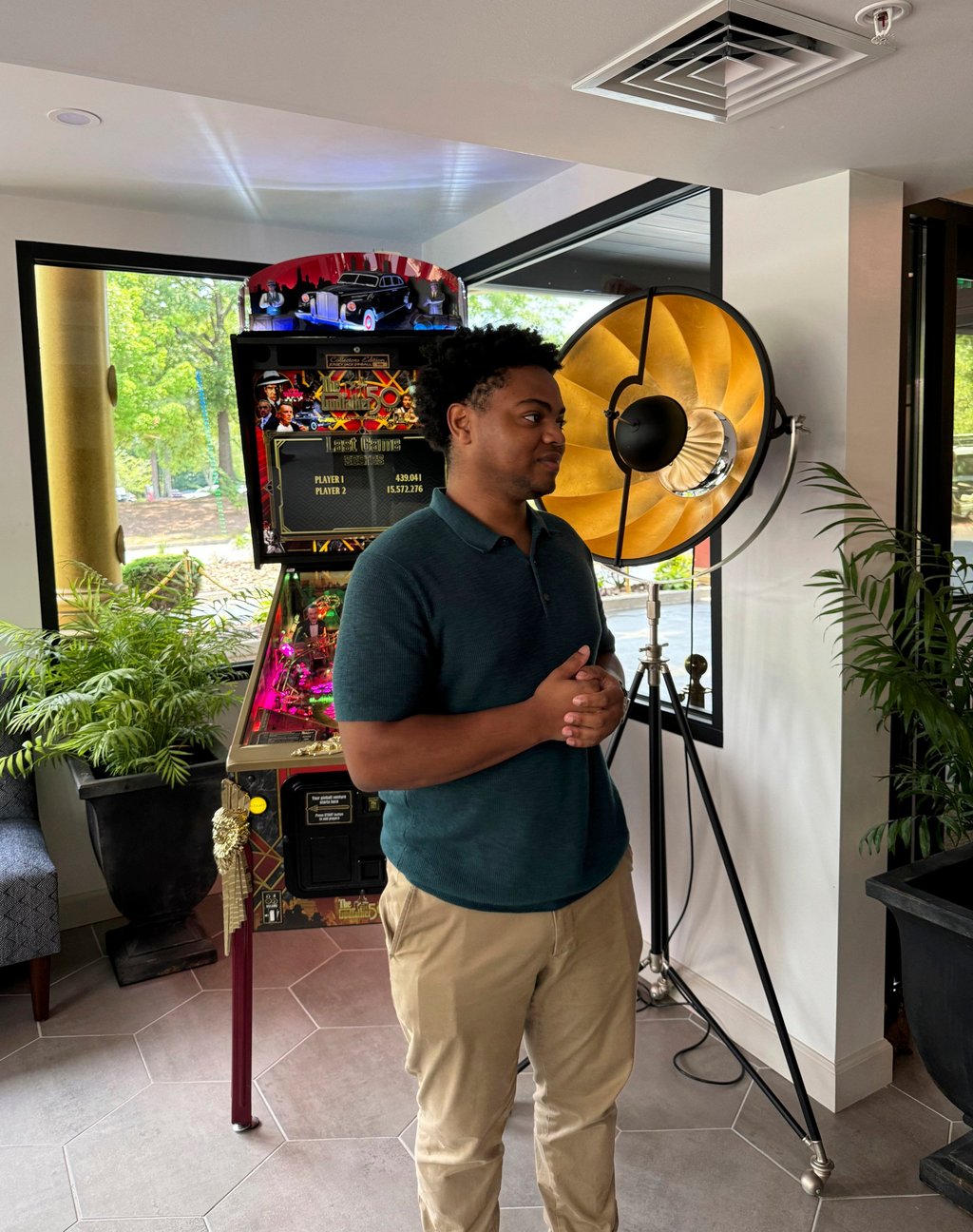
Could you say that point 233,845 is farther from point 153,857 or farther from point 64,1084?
point 153,857

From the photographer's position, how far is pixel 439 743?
4.78ft

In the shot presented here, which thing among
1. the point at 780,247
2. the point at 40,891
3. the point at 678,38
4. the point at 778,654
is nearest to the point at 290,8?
the point at 678,38

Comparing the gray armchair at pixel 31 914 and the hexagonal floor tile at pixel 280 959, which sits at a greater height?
the gray armchair at pixel 31 914

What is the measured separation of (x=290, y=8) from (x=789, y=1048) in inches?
86.5

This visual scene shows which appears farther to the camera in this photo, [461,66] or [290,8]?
[461,66]

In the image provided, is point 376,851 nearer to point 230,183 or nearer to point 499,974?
point 499,974

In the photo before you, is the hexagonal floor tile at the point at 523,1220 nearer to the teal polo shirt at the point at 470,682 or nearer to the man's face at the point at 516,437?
the teal polo shirt at the point at 470,682

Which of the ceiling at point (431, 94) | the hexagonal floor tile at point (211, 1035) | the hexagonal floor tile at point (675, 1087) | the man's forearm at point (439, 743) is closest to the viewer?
the ceiling at point (431, 94)

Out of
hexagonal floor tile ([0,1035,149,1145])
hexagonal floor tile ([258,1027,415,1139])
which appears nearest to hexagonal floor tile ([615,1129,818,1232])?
hexagonal floor tile ([258,1027,415,1139])

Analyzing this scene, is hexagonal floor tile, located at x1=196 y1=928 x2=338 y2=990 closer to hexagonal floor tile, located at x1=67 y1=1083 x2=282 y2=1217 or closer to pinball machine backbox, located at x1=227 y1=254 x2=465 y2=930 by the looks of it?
hexagonal floor tile, located at x1=67 y1=1083 x2=282 y2=1217

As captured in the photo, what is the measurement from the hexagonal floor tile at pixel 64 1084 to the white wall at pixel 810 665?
1667 mm

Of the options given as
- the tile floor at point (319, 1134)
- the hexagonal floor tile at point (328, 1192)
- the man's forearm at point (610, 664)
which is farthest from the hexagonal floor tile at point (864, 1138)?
the man's forearm at point (610, 664)

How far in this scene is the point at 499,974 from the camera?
5.03 ft

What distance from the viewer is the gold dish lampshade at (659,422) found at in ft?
6.93
